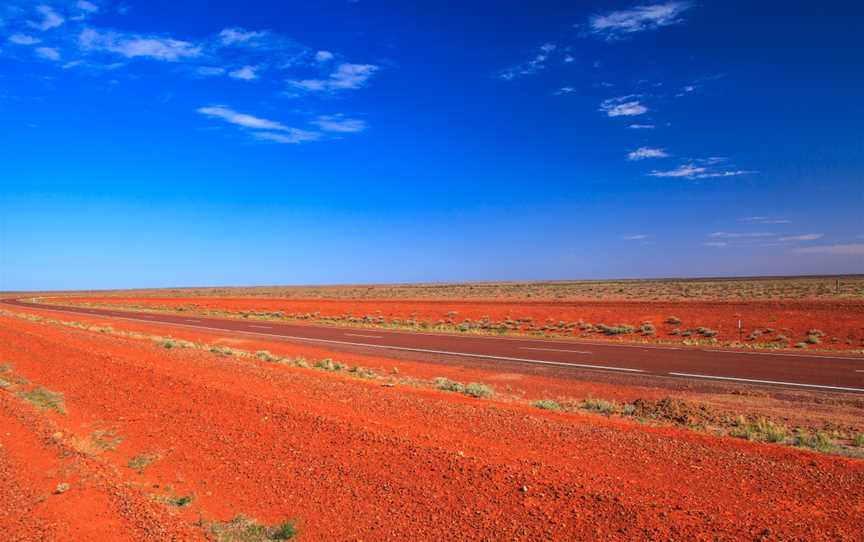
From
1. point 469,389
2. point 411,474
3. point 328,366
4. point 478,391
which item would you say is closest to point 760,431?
point 478,391

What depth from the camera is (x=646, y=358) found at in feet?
67.9

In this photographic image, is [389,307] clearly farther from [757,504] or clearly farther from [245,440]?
[757,504]

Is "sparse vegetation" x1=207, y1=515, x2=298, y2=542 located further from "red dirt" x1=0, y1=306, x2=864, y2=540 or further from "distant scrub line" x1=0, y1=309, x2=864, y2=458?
"distant scrub line" x1=0, y1=309, x2=864, y2=458

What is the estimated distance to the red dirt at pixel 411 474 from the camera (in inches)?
214

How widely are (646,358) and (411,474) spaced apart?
16671mm

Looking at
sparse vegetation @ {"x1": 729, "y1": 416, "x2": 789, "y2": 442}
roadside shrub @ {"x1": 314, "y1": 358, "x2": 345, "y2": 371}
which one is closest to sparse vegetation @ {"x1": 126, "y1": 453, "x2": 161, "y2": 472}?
Result: roadside shrub @ {"x1": 314, "y1": 358, "x2": 345, "y2": 371}

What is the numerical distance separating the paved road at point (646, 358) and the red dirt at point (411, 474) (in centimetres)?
898

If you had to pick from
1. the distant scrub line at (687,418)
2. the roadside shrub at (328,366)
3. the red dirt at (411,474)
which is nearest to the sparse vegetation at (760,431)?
the distant scrub line at (687,418)

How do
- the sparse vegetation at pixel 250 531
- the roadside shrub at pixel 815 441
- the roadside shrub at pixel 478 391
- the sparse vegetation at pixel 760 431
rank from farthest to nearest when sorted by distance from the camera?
the roadside shrub at pixel 478 391 → the sparse vegetation at pixel 760 431 → the roadside shrub at pixel 815 441 → the sparse vegetation at pixel 250 531

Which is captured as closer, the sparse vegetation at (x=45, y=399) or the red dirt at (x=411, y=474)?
the red dirt at (x=411, y=474)

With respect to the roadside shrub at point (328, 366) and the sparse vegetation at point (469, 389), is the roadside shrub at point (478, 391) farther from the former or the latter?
the roadside shrub at point (328, 366)

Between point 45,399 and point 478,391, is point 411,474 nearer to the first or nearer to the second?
point 478,391

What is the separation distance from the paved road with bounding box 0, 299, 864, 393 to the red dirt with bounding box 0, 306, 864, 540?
898 centimetres

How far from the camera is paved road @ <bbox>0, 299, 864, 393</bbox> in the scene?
16.1 metres
